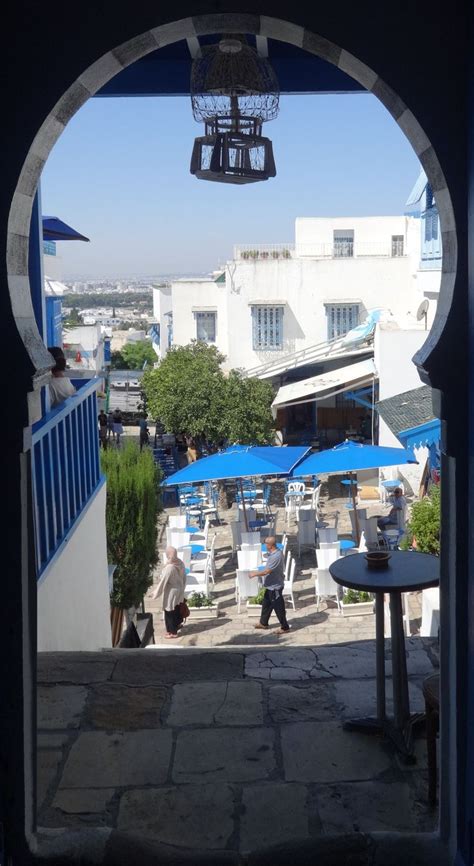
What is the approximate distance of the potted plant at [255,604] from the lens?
1148cm

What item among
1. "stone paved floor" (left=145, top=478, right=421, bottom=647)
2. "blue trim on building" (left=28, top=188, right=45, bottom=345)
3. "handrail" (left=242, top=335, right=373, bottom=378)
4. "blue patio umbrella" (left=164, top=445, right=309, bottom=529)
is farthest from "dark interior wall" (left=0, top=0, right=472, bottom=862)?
"handrail" (left=242, top=335, right=373, bottom=378)

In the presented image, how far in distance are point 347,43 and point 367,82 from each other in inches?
7.1

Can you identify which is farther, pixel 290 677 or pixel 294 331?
pixel 294 331

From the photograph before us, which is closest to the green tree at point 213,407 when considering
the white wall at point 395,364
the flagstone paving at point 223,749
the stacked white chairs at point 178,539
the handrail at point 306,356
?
the white wall at point 395,364

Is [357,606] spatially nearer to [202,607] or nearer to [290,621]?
[290,621]

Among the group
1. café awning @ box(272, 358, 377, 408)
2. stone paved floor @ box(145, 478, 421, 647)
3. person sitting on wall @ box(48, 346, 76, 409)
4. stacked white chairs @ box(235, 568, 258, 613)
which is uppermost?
person sitting on wall @ box(48, 346, 76, 409)

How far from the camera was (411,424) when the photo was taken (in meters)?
13.8

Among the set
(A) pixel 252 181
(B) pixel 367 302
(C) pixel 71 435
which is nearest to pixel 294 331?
(B) pixel 367 302

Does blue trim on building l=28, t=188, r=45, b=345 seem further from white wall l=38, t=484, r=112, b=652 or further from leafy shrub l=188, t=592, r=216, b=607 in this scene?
leafy shrub l=188, t=592, r=216, b=607

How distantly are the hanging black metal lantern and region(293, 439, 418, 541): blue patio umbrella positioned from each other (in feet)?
32.3

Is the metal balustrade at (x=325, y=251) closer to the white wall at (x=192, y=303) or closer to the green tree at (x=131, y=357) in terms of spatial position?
the white wall at (x=192, y=303)

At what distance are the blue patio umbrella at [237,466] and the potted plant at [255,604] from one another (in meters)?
2.73

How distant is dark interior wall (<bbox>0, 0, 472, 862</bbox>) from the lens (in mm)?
3066

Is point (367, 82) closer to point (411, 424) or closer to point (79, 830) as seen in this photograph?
point (79, 830)
